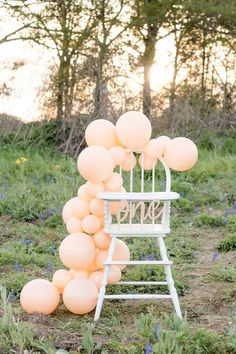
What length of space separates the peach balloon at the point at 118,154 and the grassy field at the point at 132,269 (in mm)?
1059

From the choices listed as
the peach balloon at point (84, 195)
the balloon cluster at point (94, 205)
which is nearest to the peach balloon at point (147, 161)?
the balloon cluster at point (94, 205)

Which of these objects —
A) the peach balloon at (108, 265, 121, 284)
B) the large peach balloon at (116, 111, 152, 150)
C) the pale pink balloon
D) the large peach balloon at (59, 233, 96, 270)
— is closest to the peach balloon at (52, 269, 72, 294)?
the large peach balloon at (59, 233, 96, 270)

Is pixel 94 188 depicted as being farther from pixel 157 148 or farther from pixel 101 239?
pixel 157 148

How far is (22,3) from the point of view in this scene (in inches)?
661

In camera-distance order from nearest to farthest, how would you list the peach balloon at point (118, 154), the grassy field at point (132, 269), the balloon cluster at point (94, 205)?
the grassy field at point (132, 269) < the balloon cluster at point (94, 205) < the peach balloon at point (118, 154)

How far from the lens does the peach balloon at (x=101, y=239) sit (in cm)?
483

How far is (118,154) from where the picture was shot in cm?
482

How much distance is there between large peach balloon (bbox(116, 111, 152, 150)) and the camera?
15.5 ft

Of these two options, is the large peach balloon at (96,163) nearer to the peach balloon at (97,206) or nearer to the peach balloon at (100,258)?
the peach balloon at (97,206)

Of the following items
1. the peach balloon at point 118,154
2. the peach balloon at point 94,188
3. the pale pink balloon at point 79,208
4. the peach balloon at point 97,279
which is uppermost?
the peach balloon at point 118,154

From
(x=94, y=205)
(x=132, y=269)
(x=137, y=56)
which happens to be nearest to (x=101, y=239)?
(x=94, y=205)

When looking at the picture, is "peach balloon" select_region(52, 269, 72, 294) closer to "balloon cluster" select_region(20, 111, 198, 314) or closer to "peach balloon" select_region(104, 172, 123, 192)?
"balloon cluster" select_region(20, 111, 198, 314)

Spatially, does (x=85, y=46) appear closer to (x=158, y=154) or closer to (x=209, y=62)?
(x=209, y=62)

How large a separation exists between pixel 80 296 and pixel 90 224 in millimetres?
496
